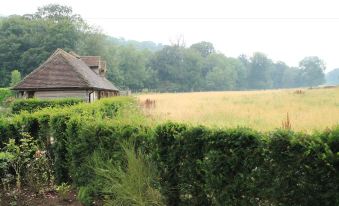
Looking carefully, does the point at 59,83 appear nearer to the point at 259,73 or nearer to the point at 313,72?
the point at 259,73

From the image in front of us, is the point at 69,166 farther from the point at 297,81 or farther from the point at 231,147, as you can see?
the point at 297,81

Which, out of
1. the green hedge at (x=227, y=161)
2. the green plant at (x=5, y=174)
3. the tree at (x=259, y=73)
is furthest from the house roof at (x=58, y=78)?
the tree at (x=259, y=73)

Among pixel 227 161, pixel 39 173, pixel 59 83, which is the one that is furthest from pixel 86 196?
pixel 59 83

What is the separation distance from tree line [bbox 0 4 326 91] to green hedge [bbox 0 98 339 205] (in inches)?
2718

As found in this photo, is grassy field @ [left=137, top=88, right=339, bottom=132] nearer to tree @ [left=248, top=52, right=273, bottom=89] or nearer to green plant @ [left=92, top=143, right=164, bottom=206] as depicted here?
green plant @ [left=92, top=143, right=164, bottom=206]

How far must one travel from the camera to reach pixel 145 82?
10362cm

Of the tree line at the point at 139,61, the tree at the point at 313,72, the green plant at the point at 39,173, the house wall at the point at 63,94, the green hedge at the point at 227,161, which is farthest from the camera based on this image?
the tree at the point at 313,72

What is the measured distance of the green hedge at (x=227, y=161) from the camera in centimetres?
434

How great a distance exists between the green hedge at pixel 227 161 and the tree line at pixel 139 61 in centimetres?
6903

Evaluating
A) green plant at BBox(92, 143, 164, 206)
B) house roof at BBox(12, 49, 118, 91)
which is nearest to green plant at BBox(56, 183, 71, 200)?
green plant at BBox(92, 143, 164, 206)

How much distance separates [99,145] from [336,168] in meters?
4.59

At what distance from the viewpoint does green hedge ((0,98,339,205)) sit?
4340 mm

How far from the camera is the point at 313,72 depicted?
149875 millimetres

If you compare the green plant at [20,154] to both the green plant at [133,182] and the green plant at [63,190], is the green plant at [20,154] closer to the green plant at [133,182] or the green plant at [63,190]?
the green plant at [63,190]
